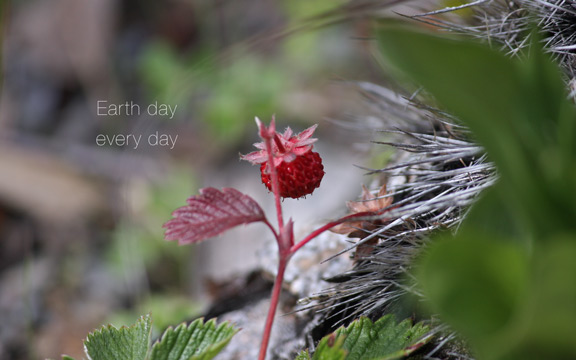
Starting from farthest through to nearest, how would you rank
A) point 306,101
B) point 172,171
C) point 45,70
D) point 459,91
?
point 45,70, point 306,101, point 172,171, point 459,91

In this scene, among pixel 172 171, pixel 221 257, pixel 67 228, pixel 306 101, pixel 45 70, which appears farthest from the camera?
pixel 45 70

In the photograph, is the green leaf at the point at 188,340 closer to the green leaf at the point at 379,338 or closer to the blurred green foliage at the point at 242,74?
the green leaf at the point at 379,338

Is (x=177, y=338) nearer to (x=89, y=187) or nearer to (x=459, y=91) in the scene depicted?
(x=459, y=91)

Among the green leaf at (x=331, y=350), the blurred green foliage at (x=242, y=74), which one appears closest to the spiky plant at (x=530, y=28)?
the green leaf at (x=331, y=350)

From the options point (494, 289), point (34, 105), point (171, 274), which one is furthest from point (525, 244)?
point (34, 105)

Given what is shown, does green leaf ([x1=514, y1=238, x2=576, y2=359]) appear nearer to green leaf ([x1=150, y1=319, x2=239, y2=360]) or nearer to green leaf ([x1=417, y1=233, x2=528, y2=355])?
green leaf ([x1=417, y1=233, x2=528, y2=355])

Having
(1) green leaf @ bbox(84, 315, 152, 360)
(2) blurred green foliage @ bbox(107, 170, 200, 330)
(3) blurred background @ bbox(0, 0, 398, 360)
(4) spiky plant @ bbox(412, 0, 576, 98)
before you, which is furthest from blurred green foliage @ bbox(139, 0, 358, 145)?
(1) green leaf @ bbox(84, 315, 152, 360)
